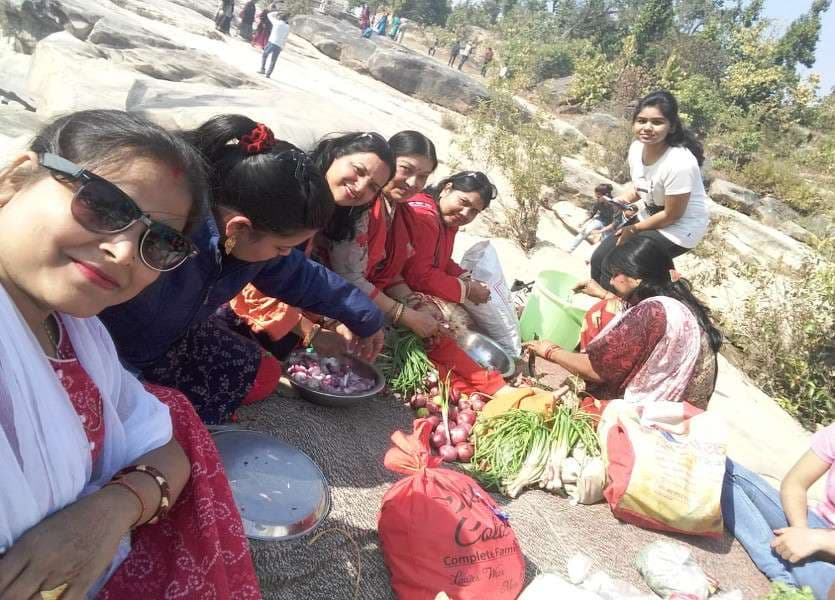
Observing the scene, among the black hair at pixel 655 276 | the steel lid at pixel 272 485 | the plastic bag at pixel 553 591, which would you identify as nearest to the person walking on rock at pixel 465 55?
the black hair at pixel 655 276

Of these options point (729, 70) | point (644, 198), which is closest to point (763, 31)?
A: point (729, 70)

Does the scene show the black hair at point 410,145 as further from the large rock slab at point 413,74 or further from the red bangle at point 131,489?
the large rock slab at point 413,74

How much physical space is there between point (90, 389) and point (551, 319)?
10.7 ft

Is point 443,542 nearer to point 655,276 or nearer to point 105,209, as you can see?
point 105,209

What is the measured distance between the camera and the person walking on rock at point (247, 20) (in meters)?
16.4

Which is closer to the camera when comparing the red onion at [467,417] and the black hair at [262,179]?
the black hair at [262,179]

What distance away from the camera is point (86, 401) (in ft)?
3.83

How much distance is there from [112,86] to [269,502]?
594 cm

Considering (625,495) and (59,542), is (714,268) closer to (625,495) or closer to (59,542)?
(625,495)

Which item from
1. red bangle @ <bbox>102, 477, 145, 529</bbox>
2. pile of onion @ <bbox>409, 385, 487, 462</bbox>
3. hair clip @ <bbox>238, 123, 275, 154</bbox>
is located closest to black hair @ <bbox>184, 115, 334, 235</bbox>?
hair clip @ <bbox>238, 123, 275, 154</bbox>

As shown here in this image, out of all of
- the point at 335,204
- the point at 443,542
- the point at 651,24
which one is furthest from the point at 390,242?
the point at 651,24

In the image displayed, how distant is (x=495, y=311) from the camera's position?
3916 millimetres

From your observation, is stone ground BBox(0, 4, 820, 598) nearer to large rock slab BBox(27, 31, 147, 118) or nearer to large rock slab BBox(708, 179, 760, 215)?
large rock slab BBox(27, 31, 147, 118)

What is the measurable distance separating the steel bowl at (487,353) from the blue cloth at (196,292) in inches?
57.5
